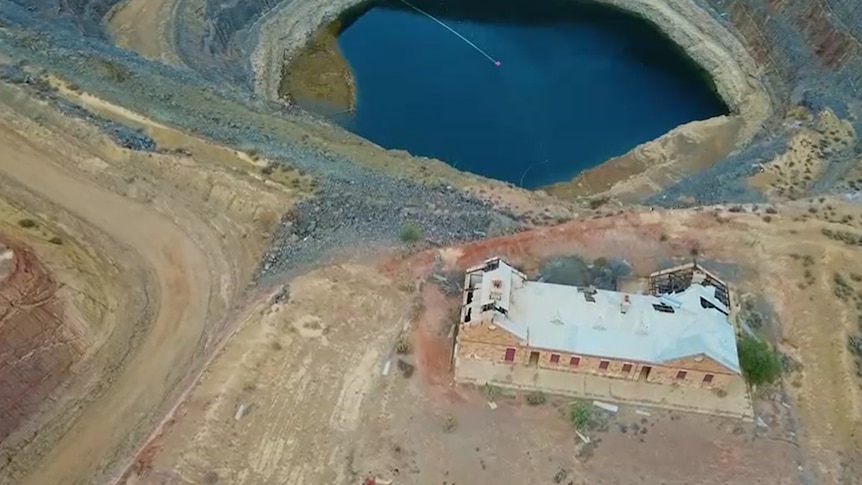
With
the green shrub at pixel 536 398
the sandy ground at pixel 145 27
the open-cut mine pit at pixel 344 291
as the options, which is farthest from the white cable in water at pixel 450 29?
the green shrub at pixel 536 398

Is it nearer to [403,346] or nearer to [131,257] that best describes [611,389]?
[403,346]

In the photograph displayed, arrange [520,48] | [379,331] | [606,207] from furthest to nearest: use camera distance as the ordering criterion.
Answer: [520,48] < [606,207] < [379,331]

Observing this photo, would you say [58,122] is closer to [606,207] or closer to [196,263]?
[196,263]

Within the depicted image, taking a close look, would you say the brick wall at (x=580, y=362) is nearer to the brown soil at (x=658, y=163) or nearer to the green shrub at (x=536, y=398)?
the green shrub at (x=536, y=398)

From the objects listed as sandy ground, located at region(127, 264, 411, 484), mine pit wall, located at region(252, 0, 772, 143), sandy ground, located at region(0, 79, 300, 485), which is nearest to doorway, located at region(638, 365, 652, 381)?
sandy ground, located at region(127, 264, 411, 484)

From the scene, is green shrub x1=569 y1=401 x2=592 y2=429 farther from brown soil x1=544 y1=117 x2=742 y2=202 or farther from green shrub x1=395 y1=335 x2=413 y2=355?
brown soil x1=544 y1=117 x2=742 y2=202

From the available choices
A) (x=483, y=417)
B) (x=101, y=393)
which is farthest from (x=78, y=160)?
(x=483, y=417)
